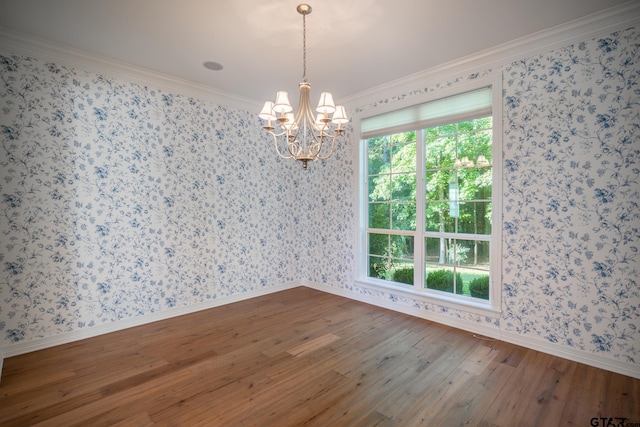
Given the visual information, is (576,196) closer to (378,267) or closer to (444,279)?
(444,279)

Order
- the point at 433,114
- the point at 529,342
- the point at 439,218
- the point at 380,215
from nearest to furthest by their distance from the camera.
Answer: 1. the point at 529,342
2. the point at 433,114
3. the point at 439,218
4. the point at 380,215

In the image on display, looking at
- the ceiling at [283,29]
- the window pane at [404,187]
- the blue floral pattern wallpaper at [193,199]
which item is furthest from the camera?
the window pane at [404,187]

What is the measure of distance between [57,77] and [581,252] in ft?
16.7

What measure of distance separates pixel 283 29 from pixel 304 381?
9.60ft

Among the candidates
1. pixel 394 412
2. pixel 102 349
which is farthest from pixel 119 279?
pixel 394 412

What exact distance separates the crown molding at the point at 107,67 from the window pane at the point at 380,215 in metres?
2.37

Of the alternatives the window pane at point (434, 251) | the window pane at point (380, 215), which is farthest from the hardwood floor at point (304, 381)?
the window pane at point (380, 215)

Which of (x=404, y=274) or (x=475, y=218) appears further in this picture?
(x=404, y=274)

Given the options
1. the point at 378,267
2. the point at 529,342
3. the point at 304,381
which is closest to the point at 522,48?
the point at 529,342

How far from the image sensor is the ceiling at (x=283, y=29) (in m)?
2.34

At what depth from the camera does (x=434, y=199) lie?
359 cm

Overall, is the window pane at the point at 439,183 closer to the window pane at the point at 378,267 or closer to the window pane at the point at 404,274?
the window pane at the point at 404,274

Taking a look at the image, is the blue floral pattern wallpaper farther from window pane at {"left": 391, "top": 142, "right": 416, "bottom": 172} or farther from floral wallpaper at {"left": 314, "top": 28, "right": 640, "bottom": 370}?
window pane at {"left": 391, "top": 142, "right": 416, "bottom": 172}

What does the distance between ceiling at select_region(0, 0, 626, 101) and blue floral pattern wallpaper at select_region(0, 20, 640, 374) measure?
38cm
